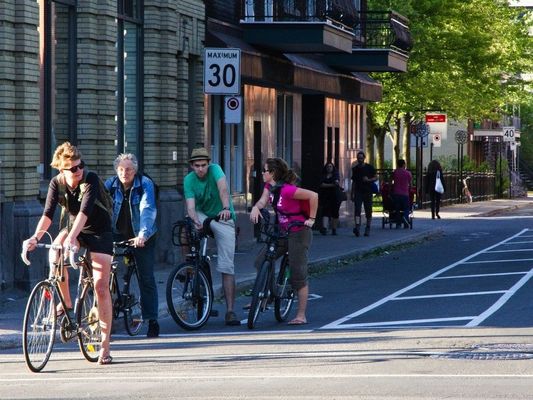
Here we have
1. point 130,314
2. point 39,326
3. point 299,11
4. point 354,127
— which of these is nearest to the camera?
point 39,326

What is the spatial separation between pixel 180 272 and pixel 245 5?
1420cm

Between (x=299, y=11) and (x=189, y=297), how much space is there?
16565mm

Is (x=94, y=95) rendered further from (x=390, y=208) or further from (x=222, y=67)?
(x=390, y=208)

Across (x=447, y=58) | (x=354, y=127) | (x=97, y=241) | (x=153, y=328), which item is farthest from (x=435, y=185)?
(x=97, y=241)

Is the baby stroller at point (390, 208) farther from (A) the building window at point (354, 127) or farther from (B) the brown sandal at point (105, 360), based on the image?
(B) the brown sandal at point (105, 360)

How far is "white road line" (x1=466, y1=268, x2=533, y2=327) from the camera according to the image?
1478cm

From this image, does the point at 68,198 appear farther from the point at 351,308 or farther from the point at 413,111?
the point at 413,111

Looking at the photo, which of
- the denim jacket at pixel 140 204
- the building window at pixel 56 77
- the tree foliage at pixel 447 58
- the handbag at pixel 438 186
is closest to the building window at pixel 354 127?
the handbag at pixel 438 186

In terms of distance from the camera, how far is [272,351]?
12.7 metres

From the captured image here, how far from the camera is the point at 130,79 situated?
2216 cm

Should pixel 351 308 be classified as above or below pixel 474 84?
below

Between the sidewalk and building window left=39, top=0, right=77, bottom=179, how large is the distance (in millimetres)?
2264

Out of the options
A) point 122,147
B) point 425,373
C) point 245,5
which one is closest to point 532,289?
point 122,147

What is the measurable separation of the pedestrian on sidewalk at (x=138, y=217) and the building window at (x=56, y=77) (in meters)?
5.19
